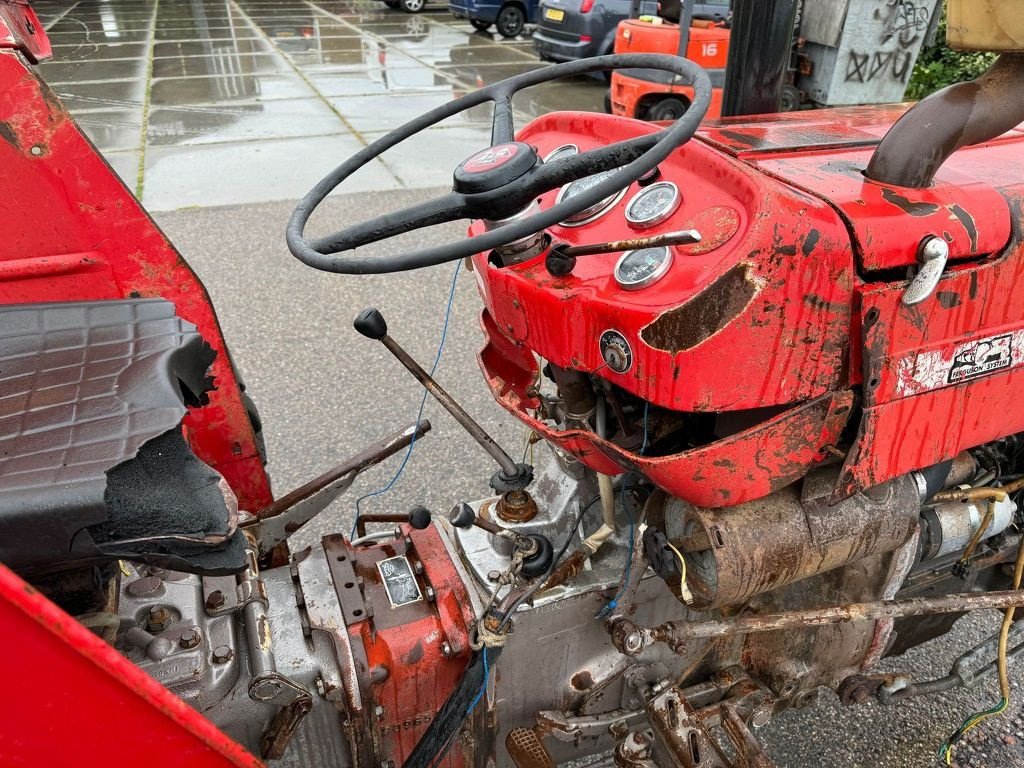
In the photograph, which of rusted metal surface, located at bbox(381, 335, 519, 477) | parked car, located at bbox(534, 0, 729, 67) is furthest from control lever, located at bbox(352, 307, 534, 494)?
parked car, located at bbox(534, 0, 729, 67)

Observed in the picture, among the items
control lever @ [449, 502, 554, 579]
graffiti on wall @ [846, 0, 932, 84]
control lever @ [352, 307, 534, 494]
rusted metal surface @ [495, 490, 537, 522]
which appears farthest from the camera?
graffiti on wall @ [846, 0, 932, 84]

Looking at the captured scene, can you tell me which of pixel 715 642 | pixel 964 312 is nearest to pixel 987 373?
pixel 964 312

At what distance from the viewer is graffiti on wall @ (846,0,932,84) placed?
18.2 feet

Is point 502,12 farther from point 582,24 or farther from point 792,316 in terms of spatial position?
point 792,316

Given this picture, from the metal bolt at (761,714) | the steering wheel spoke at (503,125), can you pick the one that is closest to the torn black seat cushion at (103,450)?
the steering wheel spoke at (503,125)

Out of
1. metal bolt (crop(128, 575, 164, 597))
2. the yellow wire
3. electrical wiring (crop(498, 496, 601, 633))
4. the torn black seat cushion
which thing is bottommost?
electrical wiring (crop(498, 496, 601, 633))

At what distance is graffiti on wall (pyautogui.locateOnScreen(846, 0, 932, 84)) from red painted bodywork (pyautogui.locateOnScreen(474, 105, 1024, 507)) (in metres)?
4.82

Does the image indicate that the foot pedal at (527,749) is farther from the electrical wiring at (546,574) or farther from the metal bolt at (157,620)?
the metal bolt at (157,620)

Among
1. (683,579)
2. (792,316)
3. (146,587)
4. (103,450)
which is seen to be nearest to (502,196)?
(792,316)

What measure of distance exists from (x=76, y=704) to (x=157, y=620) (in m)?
0.55

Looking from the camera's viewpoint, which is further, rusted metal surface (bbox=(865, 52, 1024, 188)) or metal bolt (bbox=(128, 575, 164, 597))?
metal bolt (bbox=(128, 575, 164, 597))

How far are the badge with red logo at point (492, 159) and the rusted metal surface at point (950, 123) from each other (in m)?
0.68

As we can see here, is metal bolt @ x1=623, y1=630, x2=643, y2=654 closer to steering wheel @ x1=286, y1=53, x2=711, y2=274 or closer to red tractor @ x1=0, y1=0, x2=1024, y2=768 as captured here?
red tractor @ x1=0, y1=0, x2=1024, y2=768

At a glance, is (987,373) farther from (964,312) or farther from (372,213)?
(372,213)
